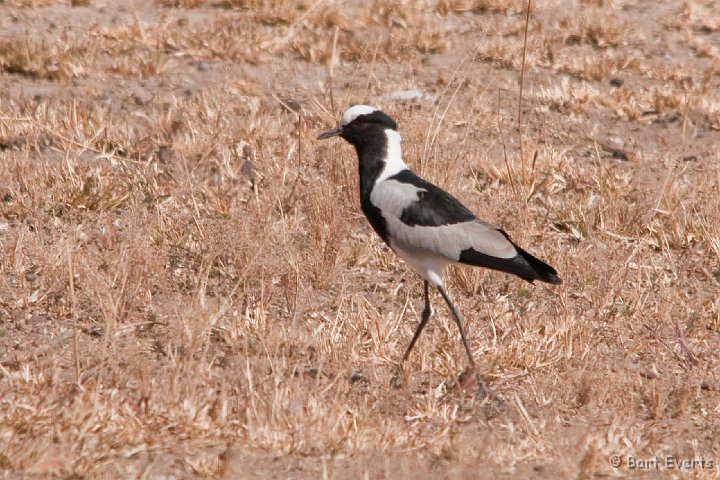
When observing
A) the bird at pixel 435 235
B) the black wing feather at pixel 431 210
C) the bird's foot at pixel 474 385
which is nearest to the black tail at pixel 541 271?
the bird at pixel 435 235

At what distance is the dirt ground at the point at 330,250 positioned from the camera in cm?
446

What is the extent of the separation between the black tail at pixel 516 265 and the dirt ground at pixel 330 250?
0.39 metres

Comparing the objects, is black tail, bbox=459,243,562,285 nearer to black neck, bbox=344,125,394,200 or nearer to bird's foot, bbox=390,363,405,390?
bird's foot, bbox=390,363,405,390

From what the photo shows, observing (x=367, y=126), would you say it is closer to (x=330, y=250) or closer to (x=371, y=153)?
(x=371, y=153)

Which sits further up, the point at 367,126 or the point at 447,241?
the point at 367,126

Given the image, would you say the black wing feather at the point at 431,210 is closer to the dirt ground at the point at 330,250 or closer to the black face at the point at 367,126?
the black face at the point at 367,126

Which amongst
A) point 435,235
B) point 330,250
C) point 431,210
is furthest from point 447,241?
point 330,250

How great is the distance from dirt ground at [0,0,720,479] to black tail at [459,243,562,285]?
39 centimetres

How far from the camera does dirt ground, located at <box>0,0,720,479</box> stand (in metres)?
4.46

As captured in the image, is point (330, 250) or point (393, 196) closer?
point (393, 196)

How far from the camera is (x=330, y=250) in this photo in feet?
20.4

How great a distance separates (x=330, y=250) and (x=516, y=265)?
138cm

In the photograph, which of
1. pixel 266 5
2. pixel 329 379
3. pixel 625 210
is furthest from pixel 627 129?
pixel 329 379

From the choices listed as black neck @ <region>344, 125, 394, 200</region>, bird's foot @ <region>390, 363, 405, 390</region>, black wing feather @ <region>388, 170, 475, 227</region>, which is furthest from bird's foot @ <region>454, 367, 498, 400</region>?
black neck @ <region>344, 125, 394, 200</region>
